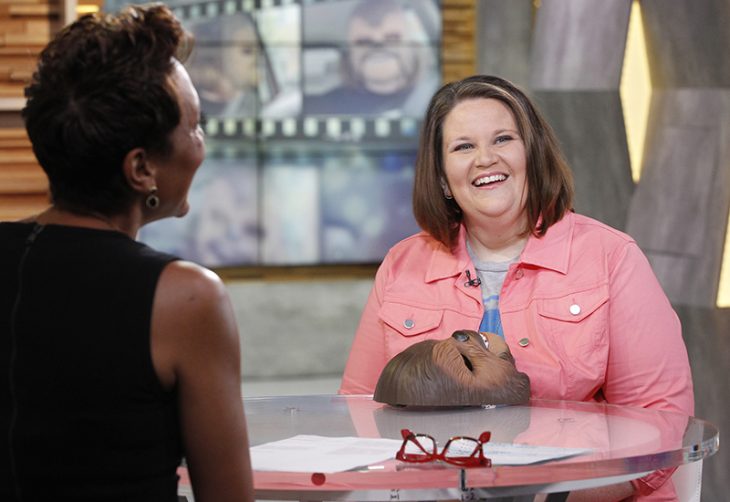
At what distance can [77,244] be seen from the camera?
1.40 meters

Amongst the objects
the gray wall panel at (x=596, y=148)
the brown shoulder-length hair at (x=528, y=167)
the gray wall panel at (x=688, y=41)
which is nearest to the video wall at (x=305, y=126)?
the gray wall panel at (x=596, y=148)

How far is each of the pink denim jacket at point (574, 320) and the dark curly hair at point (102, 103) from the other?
1.31 metres

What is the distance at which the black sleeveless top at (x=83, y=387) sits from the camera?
1.35 meters

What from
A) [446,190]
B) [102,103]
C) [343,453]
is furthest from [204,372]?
[446,190]

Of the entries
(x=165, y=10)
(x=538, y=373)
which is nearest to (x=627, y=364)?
(x=538, y=373)

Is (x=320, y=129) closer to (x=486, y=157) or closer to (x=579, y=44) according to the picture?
(x=579, y=44)

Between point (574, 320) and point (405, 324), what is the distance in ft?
1.27

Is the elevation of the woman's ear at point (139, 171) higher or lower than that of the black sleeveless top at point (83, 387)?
higher

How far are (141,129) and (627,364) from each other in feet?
4.65

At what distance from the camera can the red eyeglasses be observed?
1.71 metres

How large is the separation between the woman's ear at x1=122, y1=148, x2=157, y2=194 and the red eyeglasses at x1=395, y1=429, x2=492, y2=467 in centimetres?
58

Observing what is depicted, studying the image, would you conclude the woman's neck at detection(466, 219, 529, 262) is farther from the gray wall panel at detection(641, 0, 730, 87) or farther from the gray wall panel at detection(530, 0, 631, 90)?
the gray wall panel at detection(530, 0, 631, 90)

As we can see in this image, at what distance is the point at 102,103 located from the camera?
1370 millimetres

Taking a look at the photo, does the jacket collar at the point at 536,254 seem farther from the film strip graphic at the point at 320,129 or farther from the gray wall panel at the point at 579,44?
the film strip graphic at the point at 320,129
